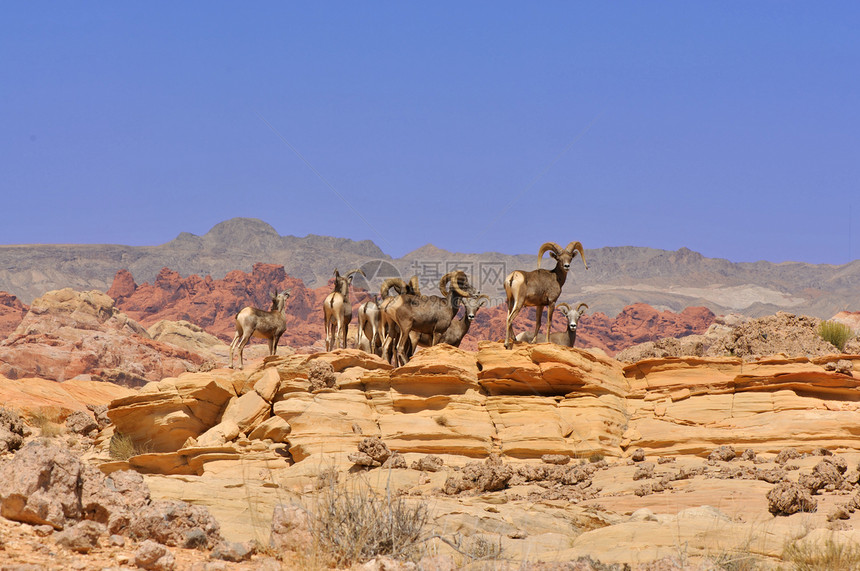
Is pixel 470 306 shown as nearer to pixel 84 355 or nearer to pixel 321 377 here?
pixel 321 377

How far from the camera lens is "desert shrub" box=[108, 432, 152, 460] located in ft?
61.5

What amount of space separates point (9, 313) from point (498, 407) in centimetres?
9483

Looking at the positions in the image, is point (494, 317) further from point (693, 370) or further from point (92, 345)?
point (693, 370)

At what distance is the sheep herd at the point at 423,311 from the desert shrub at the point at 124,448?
4.76m

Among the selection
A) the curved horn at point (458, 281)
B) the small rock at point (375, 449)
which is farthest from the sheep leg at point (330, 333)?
the small rock at point (375, 449)

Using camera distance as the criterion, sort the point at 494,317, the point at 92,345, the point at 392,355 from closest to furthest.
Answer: the point at 392,355 → the point at 92,345 → the point at 494,317

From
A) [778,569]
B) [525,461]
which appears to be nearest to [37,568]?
[778,569]

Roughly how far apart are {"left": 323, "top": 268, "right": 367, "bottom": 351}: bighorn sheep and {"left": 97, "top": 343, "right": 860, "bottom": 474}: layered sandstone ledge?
3603mm

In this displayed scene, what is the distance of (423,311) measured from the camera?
71.0 ft

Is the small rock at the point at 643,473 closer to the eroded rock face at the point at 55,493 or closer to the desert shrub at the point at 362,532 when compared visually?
the desert shrub at the point at 362,532

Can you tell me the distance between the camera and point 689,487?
1373cm

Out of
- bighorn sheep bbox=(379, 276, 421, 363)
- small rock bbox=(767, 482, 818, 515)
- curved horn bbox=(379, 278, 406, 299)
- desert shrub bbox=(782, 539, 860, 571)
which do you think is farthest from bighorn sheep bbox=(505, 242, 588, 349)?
desert shrub bbox=(782, 539, 860, 571)

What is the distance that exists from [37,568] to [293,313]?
119 metres

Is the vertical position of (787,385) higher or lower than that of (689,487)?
higher
